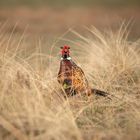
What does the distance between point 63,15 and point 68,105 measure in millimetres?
11777

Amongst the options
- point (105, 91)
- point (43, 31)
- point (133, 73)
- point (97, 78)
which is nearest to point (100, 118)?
point (105, 91)

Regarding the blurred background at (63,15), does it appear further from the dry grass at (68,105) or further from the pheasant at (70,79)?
the pheasant at (70,79)

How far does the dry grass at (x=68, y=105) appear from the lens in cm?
387

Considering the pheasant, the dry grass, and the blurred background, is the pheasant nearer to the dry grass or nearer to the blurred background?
the dry grass

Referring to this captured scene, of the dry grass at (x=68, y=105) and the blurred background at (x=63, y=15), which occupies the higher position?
the blurred background at (x=63, y=15)

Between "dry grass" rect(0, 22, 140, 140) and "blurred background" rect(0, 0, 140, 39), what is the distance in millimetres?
5496

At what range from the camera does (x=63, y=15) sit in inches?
628

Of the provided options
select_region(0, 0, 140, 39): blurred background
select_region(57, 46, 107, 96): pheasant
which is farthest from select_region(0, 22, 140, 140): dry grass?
select_region(0, 0, 140, 39): blurred background

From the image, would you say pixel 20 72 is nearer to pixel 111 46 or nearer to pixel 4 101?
pixel 4 101

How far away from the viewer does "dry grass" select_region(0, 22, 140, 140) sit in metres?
3.87

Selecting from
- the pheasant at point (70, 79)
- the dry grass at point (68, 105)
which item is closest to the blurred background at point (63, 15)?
the dry grass at point (68, 105)

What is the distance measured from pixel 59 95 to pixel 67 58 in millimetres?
370

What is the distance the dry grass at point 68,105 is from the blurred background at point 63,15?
5.50 m

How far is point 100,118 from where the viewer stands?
14.9 ft
